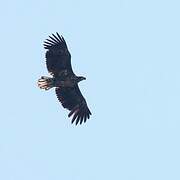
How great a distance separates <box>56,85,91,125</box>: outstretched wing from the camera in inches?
2886

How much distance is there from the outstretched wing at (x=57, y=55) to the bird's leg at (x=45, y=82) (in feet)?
1.23

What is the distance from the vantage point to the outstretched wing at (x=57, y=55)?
71.9 m

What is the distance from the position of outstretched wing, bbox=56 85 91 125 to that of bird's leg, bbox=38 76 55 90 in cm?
107

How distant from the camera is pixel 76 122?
7375 centimetres

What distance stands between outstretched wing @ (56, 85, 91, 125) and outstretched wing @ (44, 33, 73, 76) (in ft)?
4.59

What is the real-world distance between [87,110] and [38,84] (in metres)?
3.48

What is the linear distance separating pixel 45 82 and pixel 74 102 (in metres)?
2.55

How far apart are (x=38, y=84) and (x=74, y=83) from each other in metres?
2.07

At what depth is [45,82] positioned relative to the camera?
7200cm

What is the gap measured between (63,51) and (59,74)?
116cm

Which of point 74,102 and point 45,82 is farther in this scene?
point 74,102

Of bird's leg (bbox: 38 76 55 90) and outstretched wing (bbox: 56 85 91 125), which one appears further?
outstretched wing (bbox: 56 85 91 125)

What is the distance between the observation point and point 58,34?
72.1 metres

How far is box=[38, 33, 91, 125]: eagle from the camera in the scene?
236ft
